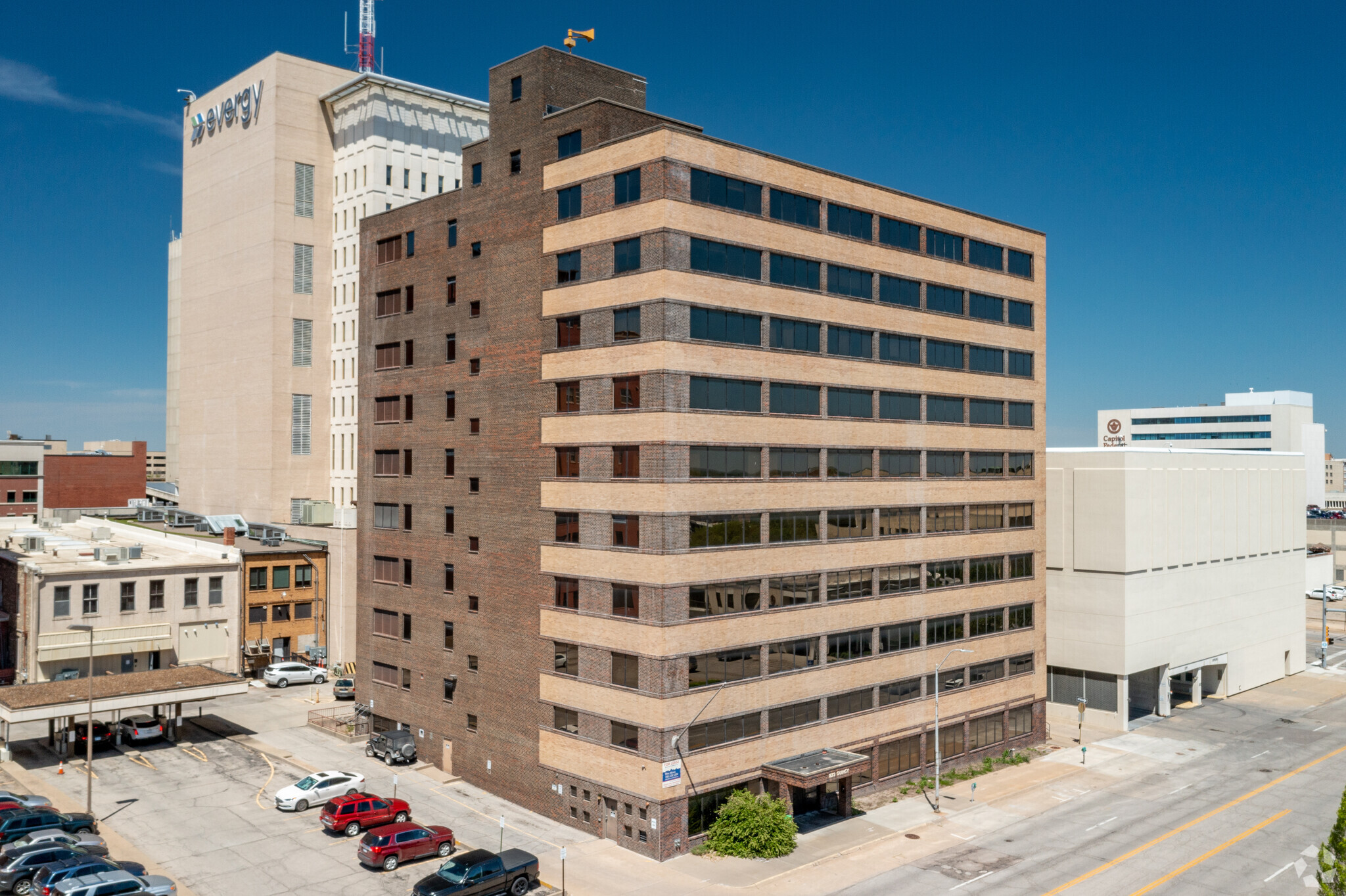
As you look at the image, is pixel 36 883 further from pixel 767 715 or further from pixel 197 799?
pixel 767 715

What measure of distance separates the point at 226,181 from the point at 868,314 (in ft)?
295

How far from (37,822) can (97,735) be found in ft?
71.8

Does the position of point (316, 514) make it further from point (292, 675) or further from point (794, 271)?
point (794, 271)

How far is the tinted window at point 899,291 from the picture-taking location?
59.7m

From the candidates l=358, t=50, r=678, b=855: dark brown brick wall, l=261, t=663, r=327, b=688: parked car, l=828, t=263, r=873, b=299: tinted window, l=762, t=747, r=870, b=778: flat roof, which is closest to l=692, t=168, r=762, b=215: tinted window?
l=358, t=50, r=678, b=855: dark brown brick wall

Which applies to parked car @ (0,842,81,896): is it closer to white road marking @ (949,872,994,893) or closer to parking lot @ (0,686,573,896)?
parking lot @ (0,686,573,896)

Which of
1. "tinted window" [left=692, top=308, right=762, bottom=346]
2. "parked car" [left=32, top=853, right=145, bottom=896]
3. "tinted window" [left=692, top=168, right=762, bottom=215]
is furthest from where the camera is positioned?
"tinted window" [left=692, top=168, right=762, bottom=215]

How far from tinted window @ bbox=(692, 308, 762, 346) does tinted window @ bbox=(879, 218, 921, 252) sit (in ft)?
43.0

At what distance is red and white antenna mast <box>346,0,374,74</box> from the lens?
113 meters

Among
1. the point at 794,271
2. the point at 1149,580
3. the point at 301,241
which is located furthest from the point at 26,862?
the point at 301,241

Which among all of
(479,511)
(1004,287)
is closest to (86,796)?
(479,511)

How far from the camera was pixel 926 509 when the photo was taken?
62.1 meters

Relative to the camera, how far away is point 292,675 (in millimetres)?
86250

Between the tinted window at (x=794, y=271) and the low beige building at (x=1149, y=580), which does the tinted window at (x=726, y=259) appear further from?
the low beige building at (x=1149, y=580)
